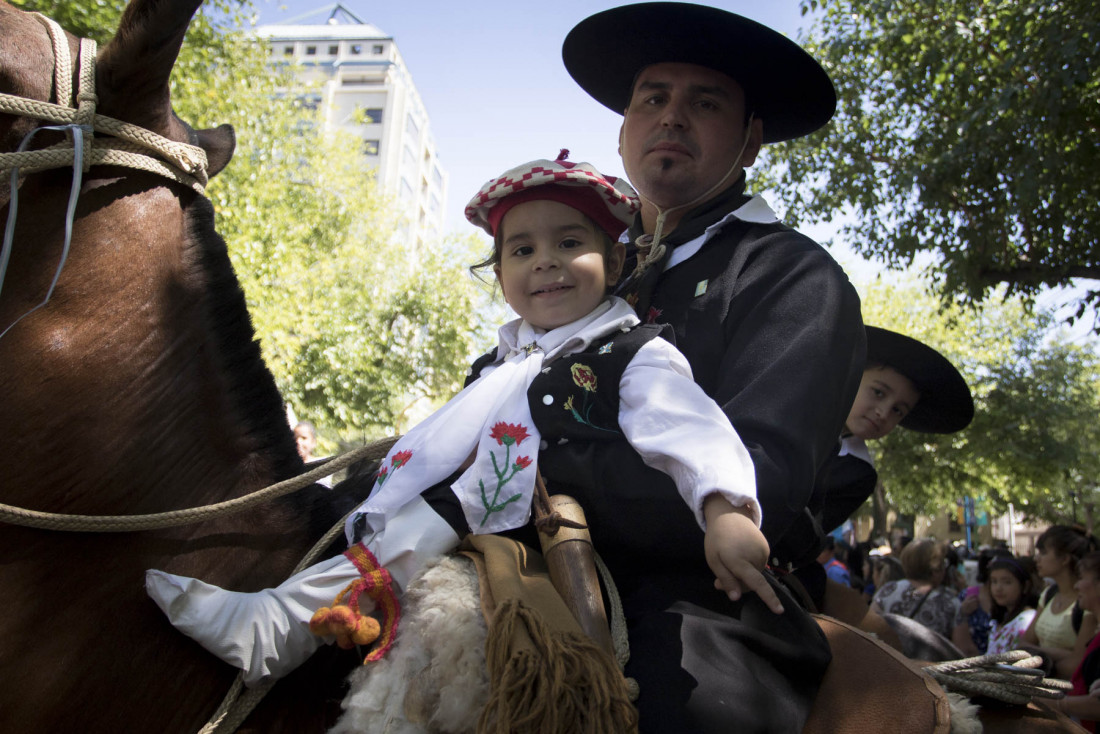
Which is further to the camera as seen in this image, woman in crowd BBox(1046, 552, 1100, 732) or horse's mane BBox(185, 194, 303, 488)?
woman in crowd BBox(1046, 552, 1100, 732)

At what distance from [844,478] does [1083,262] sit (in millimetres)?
7170

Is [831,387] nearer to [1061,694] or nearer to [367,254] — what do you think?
[1061,694]

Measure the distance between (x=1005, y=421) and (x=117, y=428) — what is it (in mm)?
22450

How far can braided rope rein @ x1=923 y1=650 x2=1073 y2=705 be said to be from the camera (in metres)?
2.26

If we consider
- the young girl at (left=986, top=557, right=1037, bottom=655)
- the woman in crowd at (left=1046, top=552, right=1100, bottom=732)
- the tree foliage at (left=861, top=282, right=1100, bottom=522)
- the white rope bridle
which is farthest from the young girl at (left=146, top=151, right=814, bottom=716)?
the tree foliage at (left=861, top=282, right=1100, bottom=522)

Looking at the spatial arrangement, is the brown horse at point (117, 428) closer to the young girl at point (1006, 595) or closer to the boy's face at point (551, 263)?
the boy's face at point (551, 263)

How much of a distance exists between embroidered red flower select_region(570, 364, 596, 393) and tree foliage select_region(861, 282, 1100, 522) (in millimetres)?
16989

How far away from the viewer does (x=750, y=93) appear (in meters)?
2.82

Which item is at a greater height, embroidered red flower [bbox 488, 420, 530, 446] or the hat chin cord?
the hat chin cord

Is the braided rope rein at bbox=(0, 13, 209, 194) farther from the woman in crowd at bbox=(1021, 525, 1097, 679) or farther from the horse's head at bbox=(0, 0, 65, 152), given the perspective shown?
the woman in crowd at bbox=(1021, 525, 1097, 679)

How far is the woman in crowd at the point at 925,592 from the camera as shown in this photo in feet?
27.8

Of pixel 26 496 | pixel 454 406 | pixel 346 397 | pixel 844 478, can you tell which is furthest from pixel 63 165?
pixel 346 397

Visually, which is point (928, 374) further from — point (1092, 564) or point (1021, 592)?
point (1021, 592)

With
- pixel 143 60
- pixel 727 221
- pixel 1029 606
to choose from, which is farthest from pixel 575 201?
pixel 1029 606
